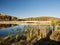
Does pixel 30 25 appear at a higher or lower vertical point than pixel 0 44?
higher

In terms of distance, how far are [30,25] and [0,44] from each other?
10.4 feet

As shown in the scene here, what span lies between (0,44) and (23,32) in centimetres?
271

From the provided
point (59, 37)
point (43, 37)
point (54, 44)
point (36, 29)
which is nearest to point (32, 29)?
point (36, 29)

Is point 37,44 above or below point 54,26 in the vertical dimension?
below

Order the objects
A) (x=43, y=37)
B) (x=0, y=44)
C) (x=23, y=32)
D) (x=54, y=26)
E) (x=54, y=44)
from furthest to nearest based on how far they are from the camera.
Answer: (x=23, y=32) → (x=54, y=26) → (x=43, y=37) → (x=0, y=44) → (x=54, y=44)

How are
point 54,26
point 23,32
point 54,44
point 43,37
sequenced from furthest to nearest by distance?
point 23,32, point 54,26, point 43,37, point 54,44

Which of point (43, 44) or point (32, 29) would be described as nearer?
point (43, 44)

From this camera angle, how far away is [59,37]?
19.6 ft

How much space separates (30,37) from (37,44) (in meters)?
1.55

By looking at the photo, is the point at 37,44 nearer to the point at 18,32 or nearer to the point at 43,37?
the point at 43,37

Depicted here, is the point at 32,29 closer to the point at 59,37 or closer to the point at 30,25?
the point at 30,25

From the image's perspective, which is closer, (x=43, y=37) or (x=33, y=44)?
(x=33, y=44)

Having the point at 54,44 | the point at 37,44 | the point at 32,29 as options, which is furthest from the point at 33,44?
the point at 32,29

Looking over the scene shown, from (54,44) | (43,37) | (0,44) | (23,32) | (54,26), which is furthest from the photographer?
(23,32)
